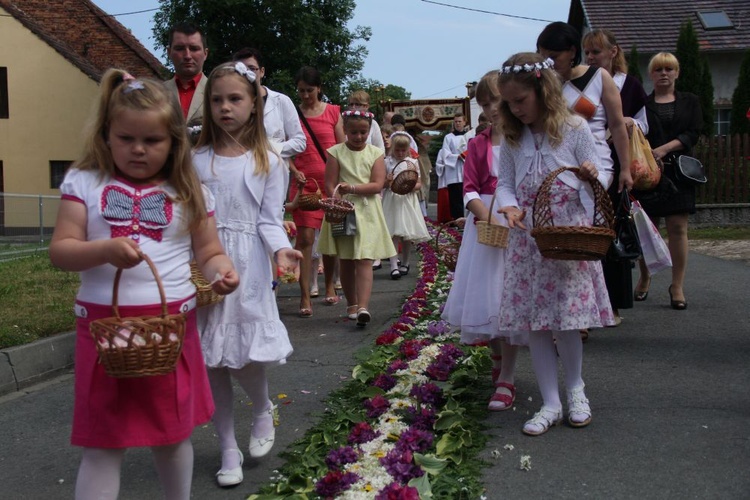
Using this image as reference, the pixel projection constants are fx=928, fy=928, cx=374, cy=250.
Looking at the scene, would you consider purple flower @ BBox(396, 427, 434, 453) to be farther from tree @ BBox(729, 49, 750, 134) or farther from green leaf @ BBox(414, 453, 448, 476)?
tree @ BBox(729, 49, 750, 134)

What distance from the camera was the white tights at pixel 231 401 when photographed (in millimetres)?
3961

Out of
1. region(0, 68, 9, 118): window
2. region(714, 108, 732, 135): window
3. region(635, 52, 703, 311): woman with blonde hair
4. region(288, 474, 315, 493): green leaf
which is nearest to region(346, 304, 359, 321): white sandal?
region(635, 52, 703, 311): woman with blonde hair

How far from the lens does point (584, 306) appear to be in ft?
14.5

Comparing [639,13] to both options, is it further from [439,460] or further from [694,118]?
[439,460]

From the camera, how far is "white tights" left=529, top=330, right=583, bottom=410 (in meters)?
4.52

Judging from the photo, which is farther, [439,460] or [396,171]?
[396,171]

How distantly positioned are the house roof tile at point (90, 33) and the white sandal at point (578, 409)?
106 ft

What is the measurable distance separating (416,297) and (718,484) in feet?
16.7

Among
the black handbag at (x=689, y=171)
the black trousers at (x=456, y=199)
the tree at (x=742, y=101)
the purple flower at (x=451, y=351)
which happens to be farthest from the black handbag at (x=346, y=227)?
the tree at (x=742, y=101)

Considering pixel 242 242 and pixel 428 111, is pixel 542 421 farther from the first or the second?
pixel 428 111

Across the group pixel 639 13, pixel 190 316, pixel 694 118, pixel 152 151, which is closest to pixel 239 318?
pixel 190 316

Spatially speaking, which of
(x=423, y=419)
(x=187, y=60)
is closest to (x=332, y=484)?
(x=423, y=419)

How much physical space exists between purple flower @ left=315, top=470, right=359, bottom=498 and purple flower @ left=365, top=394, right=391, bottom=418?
1.02 metres

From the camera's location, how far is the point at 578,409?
4.50 m
